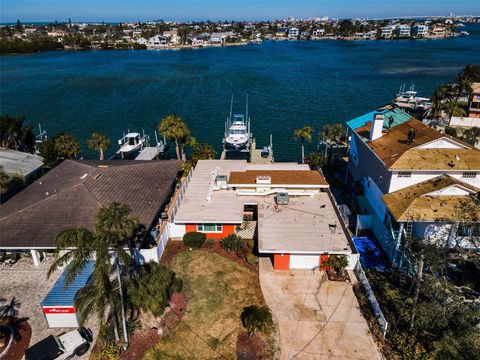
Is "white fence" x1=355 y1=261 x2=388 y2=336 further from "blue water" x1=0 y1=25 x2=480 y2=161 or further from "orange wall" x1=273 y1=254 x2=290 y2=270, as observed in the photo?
"blue water" x1=0 y1=25 x2=480 y2=161

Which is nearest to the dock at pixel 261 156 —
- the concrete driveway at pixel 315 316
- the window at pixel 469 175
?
the concrete driveway at pixel 315 316

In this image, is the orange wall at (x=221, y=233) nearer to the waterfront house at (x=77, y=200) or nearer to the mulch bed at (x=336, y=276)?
the waterfront house at (x=77, y=200)

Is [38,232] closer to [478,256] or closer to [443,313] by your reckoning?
[443,313]

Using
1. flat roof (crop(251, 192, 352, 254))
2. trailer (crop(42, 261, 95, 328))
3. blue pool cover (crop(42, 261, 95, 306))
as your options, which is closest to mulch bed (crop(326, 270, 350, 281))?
A: flat roof (crop(251, 192, 352, 254))

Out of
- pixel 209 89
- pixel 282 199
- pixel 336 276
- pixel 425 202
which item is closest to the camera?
pixel 336 276

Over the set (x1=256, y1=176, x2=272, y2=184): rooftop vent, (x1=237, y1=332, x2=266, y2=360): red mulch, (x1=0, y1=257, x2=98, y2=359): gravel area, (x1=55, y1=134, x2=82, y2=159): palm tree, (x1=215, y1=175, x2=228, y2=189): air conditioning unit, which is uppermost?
(x1=55, y1=134, x2=82, y2=159): palm tree

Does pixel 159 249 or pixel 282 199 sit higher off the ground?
pixel 282 199

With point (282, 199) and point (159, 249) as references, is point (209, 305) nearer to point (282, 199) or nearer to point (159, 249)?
point (159, 249)

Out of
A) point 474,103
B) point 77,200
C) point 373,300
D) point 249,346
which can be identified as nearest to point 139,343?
point 249,346
